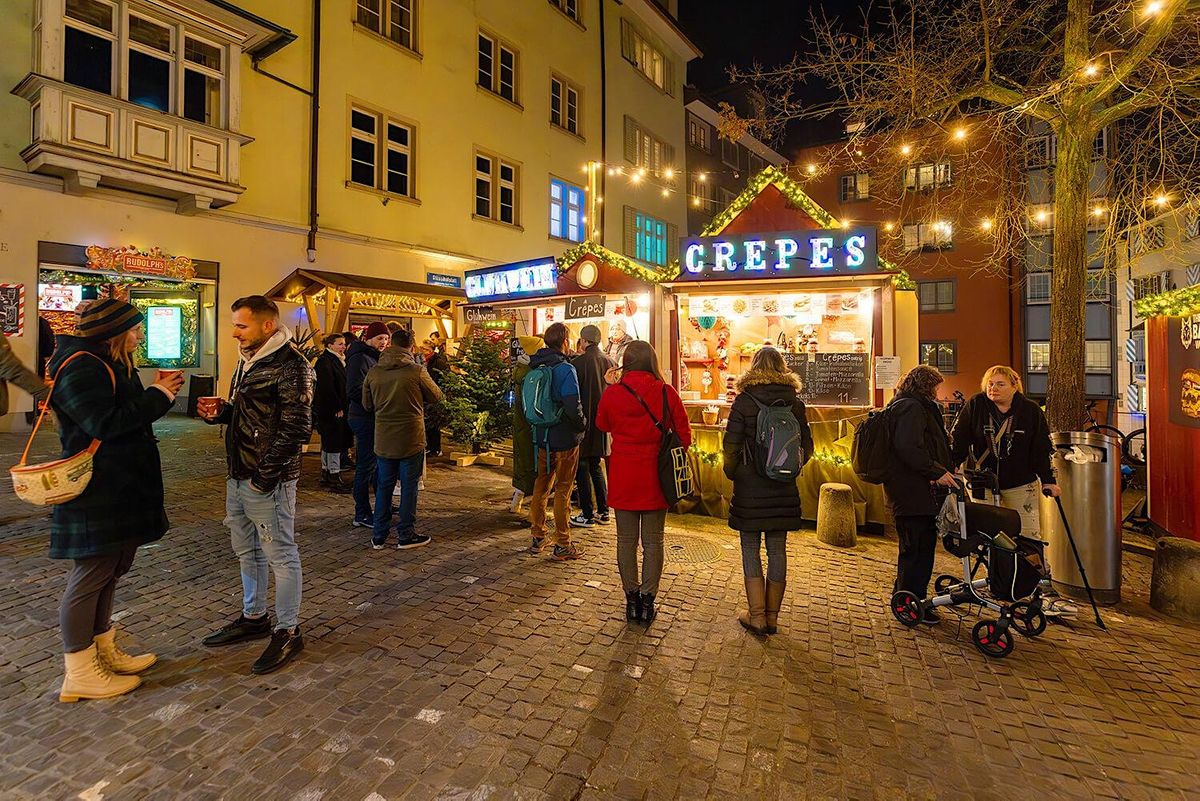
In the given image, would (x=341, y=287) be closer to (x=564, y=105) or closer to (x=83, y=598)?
(x=83, y=598)

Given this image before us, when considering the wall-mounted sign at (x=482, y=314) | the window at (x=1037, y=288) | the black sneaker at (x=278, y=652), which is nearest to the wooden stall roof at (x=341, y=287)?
the wall-mounted sign at (x=482, y=314)

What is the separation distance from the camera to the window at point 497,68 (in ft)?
61.5

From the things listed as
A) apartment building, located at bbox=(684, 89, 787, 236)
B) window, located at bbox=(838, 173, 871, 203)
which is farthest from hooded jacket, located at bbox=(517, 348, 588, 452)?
window, located at bbox=(838, 173, 871, 203)

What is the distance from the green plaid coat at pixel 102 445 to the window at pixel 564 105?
20476mm

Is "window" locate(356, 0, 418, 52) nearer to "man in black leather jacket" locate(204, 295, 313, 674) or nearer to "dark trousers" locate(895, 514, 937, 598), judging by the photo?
"man in black leather jacket" locate(204, 295, 313, 674)

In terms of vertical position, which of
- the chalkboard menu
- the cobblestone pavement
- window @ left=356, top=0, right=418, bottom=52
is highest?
window @ left=356, top=0, right=418, bottom=52

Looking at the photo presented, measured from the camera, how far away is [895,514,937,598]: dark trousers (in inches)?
167

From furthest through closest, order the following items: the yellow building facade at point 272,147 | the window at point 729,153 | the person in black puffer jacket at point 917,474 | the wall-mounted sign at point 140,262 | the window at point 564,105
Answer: the window at point 729,153 < the window at point 564,105 < the wall-mounted sign at point 140,262 < the yellow building facade at point 272,147 < the person in black puffer jacket at point 917,474

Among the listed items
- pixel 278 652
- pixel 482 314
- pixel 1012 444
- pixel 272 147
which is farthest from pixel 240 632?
pixel 272 147

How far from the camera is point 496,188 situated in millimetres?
19266

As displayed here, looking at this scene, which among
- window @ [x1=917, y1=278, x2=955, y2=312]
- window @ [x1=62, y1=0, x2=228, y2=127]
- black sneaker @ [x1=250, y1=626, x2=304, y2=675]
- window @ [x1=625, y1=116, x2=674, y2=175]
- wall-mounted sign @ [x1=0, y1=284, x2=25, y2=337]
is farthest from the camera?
window @ [x1=917, y1=278, x2=955, y2=312]

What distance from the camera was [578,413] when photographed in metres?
5.47

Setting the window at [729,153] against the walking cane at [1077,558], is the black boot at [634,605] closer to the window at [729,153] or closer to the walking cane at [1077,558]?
the walking cane at [1077,558]

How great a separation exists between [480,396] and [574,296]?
2.24 m
